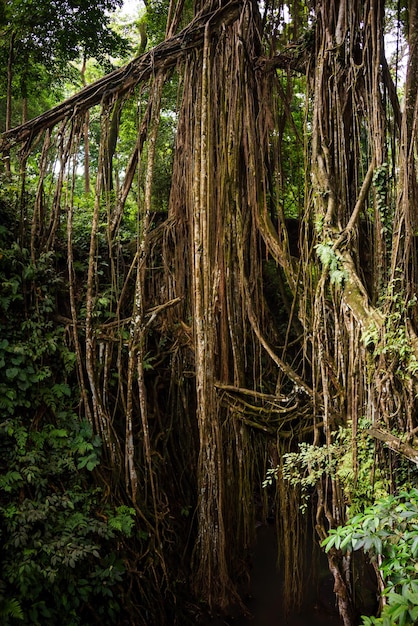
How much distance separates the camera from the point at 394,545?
163 cm

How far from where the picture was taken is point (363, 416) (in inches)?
106

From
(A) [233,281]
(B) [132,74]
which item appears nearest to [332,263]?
(A) [233,281]

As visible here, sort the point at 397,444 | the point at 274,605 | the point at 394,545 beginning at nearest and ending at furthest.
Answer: the point at 394,545 → the point at 397,444 → the point at 274,605

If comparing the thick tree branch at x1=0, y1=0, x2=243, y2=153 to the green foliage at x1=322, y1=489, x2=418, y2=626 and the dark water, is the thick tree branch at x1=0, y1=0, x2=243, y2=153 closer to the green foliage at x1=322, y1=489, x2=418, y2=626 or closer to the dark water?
the green foliage at x1=322, y1=489, x2=418, y2=626

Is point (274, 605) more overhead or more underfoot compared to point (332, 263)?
more underfoot

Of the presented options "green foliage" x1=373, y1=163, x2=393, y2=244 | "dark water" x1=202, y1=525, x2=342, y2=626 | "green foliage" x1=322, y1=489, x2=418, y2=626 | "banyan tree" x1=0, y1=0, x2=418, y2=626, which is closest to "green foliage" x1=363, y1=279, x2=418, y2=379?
"banyan tree" x1=0, y1=0, x2=418, y2=626

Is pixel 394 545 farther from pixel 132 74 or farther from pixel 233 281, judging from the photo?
pixel 132 74

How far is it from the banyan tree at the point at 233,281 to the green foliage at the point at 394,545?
73 centimetres

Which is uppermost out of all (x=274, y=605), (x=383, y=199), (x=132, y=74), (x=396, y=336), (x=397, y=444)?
(x=132, y=74)

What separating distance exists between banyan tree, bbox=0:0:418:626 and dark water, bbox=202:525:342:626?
202 mm

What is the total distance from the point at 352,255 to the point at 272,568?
11.3ft

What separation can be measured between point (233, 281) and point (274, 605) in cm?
286

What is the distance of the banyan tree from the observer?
2779mm

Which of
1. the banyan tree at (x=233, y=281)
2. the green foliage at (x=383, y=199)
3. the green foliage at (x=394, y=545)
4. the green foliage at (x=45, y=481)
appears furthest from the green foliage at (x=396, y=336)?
the green foliage at (x=45, y=481)
